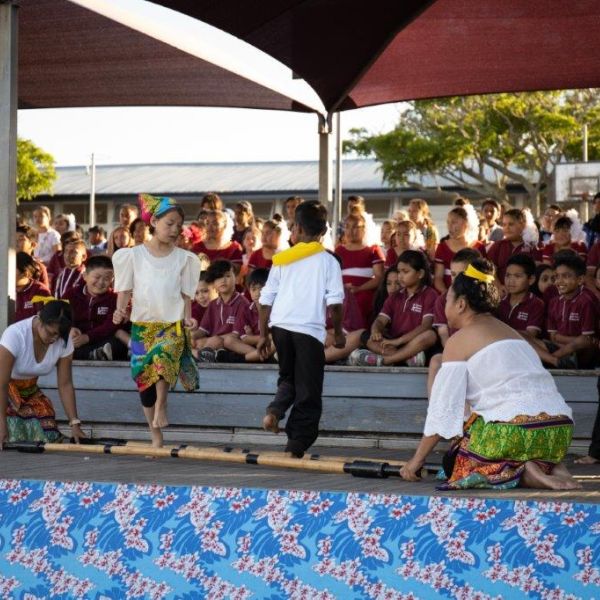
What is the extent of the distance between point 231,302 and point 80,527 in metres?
4.34

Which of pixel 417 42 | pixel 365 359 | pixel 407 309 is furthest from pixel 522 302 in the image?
pixel 417 42

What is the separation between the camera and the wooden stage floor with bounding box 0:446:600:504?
5324 mm

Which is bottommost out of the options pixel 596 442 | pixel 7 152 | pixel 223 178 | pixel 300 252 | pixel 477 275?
pixel 596 442

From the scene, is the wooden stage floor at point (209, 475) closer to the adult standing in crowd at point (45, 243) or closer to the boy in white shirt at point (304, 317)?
A: the boy in white shirt at point (304, 317)

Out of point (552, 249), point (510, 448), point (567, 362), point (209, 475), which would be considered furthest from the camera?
point (552, 249)

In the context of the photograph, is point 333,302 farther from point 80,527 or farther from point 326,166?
point 326,166

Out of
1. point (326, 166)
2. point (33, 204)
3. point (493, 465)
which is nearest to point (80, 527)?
point (493, 465)

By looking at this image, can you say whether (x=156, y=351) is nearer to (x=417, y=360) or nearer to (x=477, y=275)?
(x=417, y=360)

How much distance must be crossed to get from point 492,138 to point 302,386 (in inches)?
1100

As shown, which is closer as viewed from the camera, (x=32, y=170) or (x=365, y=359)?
(x=365, y=359)

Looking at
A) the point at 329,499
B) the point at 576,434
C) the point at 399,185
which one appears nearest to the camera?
the point at 329,499

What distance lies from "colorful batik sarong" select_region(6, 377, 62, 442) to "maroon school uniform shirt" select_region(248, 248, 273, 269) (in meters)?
2.94

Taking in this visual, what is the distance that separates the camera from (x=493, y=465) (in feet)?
18.7

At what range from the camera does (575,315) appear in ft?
27.9
